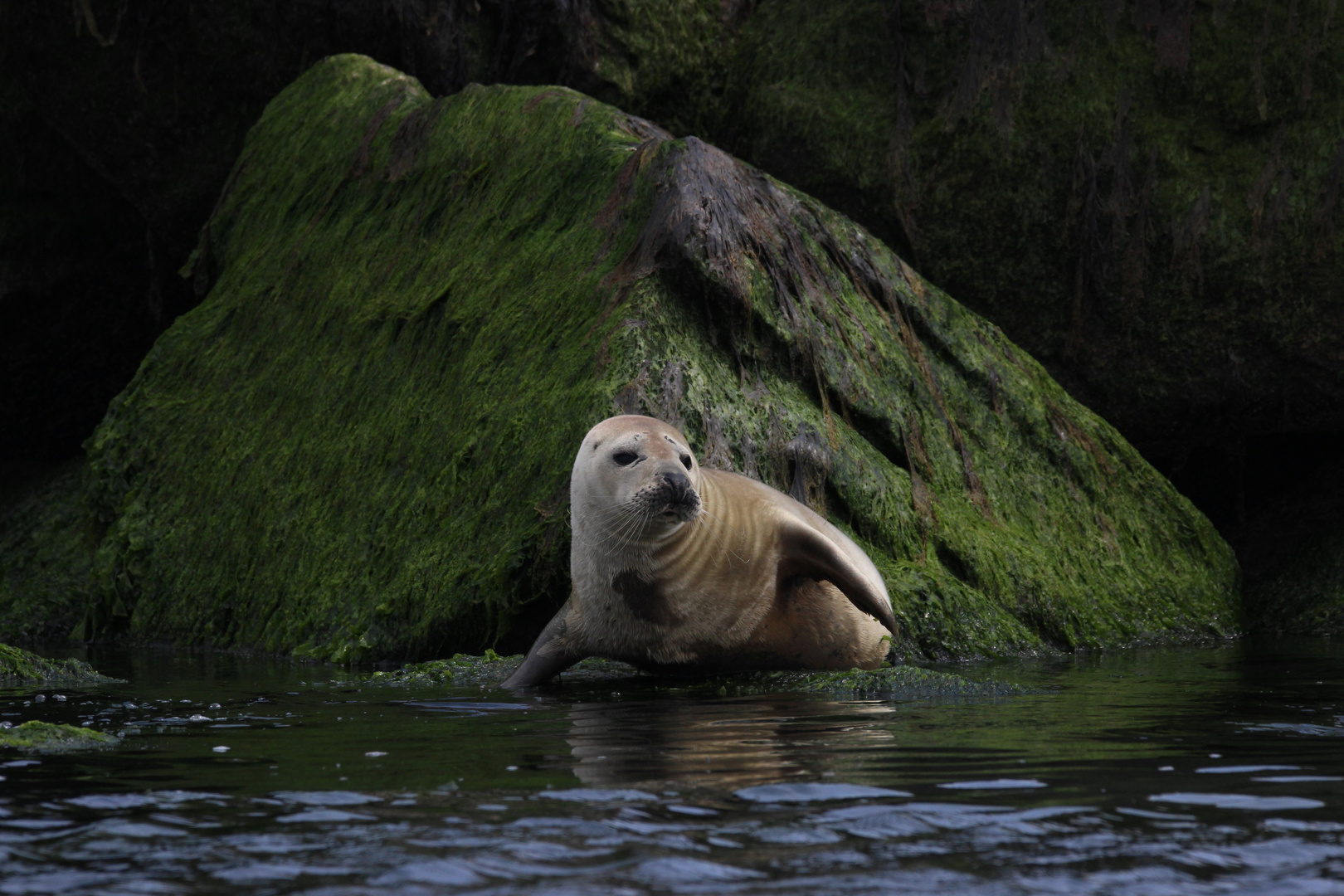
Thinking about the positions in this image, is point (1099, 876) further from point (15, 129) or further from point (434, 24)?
point (15, 129)

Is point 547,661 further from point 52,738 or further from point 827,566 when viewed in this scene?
point 52,738

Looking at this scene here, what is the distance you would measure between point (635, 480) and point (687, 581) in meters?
0.50

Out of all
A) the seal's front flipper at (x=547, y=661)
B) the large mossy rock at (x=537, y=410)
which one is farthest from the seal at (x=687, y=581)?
the large mossy rock at (x=537, y=410)

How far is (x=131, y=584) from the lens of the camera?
9.24 meters

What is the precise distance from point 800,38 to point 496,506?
20.6 ft

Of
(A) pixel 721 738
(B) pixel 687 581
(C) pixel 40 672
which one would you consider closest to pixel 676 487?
(B) pixel 687 581

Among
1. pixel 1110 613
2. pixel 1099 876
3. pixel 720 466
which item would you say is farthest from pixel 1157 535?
pixel 1099 876

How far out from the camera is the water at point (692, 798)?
2.63 metres

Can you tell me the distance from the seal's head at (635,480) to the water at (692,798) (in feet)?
2.46

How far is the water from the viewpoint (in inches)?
104

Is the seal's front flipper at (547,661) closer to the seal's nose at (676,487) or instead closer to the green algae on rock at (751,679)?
the green algae on rock at (751,679)

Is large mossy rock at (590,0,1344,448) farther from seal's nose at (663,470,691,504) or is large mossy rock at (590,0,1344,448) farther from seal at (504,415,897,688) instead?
seal's nose at (663,470,691,504)

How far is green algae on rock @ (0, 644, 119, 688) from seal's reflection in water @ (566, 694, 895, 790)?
8.37ft

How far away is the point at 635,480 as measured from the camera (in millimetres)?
5625
